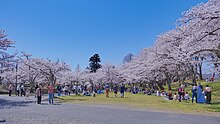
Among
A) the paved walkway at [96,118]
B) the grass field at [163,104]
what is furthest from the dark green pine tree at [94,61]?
the paved walkway at [96,118]

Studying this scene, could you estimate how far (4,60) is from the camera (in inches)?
763

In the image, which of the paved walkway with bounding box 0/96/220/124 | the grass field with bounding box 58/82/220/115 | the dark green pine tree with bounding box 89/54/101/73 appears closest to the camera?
the paved walkway with bounding box 0/96/220/124

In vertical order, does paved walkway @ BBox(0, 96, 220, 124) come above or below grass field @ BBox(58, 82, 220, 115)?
above

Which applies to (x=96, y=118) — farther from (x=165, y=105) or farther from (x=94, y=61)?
(x=94, y=61)

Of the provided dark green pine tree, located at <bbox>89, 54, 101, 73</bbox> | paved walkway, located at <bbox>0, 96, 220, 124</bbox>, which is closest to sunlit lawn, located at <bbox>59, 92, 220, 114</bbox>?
paved walkway, located at <bbox>0, 96, 220, 124</bbox>

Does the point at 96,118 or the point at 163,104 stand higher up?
the point at 96,118

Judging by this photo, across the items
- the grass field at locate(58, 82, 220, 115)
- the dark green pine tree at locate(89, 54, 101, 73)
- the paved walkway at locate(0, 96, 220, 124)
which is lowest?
the grass field at locate(58, 82, 220, 115)

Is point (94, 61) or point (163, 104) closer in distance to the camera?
point (163, 104)

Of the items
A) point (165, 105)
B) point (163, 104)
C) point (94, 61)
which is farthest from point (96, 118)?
point (94, 61)

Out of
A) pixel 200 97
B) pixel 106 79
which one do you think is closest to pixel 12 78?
pixel 106 79

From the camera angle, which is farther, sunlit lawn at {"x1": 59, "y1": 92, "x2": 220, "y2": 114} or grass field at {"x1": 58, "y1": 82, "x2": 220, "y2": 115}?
sunlit lawn at {"x1": 59, "y1": 92, "x2": 220, "y2": 114}

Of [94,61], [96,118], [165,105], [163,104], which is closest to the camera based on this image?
[96,118]

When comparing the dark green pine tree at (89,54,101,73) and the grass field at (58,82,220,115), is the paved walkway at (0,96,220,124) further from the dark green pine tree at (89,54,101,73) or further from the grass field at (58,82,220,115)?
the dark green pine tree at (89,54,101,73)

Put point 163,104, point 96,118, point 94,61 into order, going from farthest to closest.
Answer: point 94,61 < point 163,104 < point 96,118
